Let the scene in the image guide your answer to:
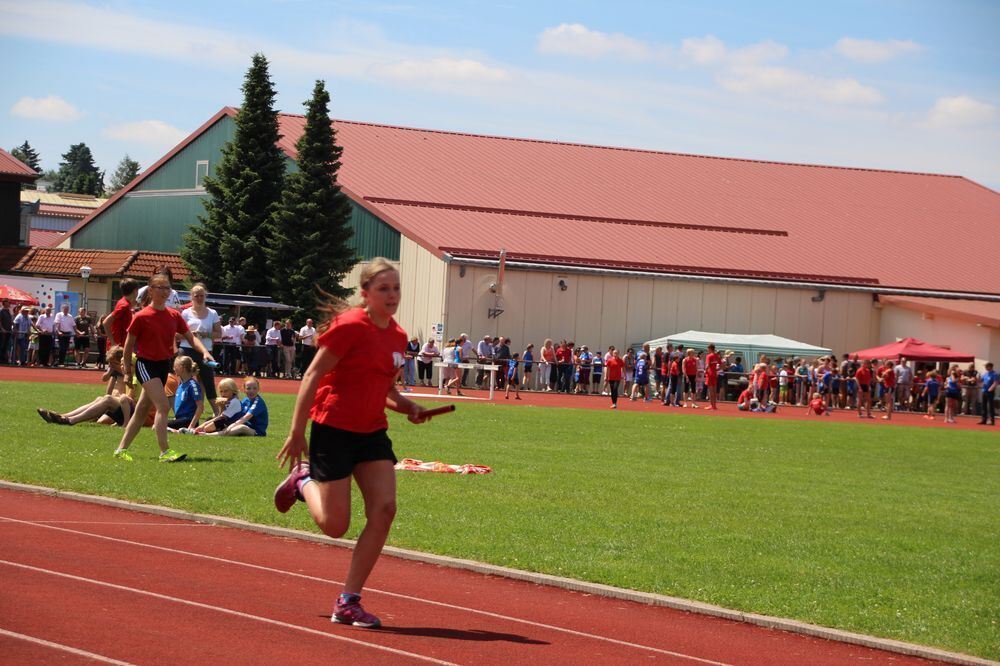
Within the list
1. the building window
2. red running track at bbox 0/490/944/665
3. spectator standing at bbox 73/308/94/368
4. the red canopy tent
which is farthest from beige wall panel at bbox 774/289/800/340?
red running track at bbox 0/490/944/665

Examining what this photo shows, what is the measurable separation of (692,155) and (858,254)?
12.2 m

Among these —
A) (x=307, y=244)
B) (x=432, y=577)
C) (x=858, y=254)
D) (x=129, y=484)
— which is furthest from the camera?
(x=858, y=254)

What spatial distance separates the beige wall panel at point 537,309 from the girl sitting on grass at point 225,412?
96.5 feet

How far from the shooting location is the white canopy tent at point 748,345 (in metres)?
48.4

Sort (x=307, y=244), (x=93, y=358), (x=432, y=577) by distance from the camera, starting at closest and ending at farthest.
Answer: (x=432, y=577) → (x=93, y=358) → (x=307, y=244)

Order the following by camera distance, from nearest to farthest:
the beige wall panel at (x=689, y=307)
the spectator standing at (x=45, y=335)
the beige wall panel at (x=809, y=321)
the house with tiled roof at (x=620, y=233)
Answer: the spectator standing at (x=45, y=335) < the house with tiled roof at (x=620, y=233) < the beige wall panel at (x=689, y=307) < the beige wall panel at (x=809, y=321)

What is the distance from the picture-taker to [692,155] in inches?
2682

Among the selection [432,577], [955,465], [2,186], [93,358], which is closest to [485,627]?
[432,577]

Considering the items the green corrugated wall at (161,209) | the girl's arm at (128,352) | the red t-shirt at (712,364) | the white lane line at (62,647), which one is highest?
the green corrugated wall at (161,209)

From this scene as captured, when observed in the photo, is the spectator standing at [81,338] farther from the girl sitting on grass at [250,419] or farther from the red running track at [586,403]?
the girl sitting on grass at [250,419]

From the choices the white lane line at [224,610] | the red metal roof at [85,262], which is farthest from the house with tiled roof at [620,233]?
the white lane line at [224,610]

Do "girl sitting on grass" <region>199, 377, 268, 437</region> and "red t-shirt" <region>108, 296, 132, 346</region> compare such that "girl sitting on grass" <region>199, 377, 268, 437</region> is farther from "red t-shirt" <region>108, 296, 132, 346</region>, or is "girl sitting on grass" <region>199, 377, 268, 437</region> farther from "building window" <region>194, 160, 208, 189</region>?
"building window" <region>194, 160, 208, 189</region>

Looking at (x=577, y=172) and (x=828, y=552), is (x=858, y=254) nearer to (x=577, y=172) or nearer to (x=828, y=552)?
(x=577, y=172)

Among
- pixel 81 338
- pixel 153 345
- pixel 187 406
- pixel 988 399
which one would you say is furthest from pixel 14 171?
pixel 153 345
